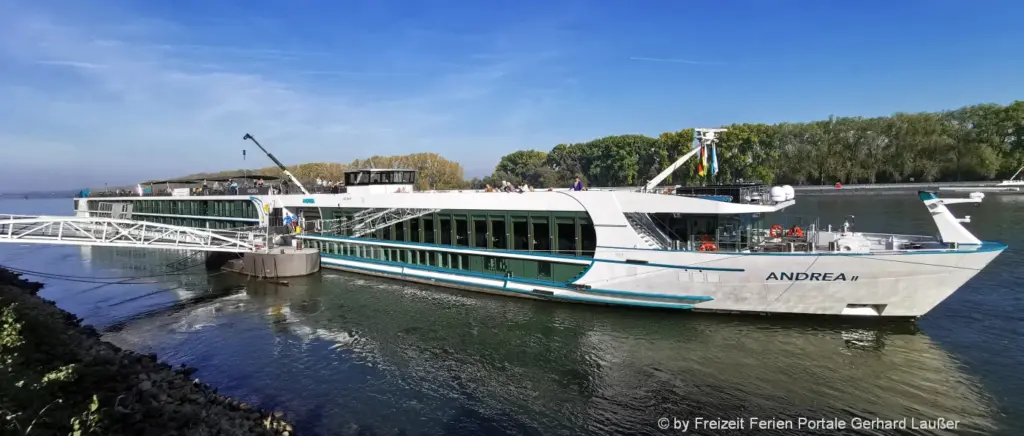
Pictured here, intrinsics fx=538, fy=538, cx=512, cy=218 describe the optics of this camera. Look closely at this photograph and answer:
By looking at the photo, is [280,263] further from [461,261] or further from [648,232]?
[648,232]

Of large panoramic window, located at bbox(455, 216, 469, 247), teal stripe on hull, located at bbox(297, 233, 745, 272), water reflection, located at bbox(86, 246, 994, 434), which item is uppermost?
large panoramic window, located at bbox(455, 216, 469, 247)

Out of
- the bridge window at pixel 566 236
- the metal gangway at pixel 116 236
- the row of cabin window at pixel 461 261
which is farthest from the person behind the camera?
the metal gangway at pixel 116 236

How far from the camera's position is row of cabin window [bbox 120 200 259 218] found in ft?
127

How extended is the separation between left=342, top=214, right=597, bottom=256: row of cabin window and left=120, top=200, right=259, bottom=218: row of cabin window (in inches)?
598

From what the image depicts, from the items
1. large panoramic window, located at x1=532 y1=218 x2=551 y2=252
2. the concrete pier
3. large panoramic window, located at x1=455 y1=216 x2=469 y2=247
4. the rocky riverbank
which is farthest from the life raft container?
the concrete pier

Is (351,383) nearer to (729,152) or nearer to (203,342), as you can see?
(203,342)

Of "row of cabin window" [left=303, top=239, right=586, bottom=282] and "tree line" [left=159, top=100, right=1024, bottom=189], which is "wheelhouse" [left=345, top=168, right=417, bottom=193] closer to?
"row of cabin window" [left=303, top=239, right=586, bottom=282]

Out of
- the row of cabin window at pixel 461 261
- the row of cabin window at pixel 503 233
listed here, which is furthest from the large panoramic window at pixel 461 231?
the row of cabin window at pixel 461 261

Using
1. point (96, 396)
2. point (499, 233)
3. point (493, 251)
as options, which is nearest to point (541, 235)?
point (499, 233)

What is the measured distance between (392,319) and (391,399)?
7420 mm

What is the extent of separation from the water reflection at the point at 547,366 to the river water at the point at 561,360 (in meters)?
0.06

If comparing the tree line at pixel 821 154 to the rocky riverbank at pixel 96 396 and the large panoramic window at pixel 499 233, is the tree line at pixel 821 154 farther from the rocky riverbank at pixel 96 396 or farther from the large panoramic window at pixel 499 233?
the rocky riverbank at pixel 96 396

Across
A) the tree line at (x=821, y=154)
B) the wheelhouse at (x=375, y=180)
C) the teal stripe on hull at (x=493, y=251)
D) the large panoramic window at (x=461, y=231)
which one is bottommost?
the teal stripe on hull at (x=493, y=251)

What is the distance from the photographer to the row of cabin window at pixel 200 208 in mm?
38656
